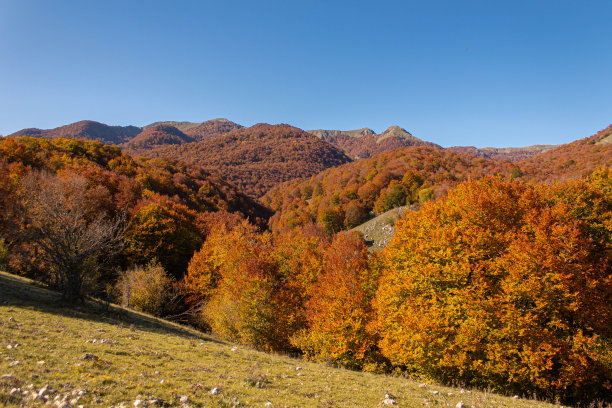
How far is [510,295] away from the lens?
18.8 meters

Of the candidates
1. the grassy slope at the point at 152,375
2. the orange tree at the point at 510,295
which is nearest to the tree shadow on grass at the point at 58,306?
the grassy slope at the point at 152,375

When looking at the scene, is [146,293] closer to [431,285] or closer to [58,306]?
[58,306]

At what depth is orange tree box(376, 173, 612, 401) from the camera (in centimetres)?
1769

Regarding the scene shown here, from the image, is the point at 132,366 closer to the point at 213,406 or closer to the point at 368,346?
the point at 213,406

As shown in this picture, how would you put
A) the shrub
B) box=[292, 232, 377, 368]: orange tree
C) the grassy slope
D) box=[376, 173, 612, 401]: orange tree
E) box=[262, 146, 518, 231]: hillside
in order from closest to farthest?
the grassy slope, box=[376, 173, 612, 401]: orange tree, box=[292, 232, 377, 368]: orange tree, the shrub, box=[262, 146, 518, 231]: hillside

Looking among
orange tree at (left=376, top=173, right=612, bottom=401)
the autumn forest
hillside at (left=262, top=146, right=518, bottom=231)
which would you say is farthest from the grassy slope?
hillside at (left=262, top=146, right=518, bottom=231)

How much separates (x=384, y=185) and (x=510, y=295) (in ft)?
369

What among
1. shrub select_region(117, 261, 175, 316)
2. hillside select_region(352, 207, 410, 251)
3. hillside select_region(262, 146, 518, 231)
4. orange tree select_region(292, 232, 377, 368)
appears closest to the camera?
orange tree select_region(292, 232, 377, 368)

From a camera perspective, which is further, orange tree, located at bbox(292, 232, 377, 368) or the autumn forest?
orange tree, located at bbox(292, 232, 377, 368)

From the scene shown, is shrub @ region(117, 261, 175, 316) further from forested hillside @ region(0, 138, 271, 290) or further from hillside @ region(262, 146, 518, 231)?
hillside @ region(262, 146, 518, 231)

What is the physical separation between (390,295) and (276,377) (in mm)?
16235

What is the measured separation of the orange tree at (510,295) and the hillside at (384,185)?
72349 mm

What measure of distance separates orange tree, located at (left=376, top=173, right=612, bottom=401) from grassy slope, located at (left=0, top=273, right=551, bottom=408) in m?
8.80

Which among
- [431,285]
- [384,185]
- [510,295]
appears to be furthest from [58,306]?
[384,185]
